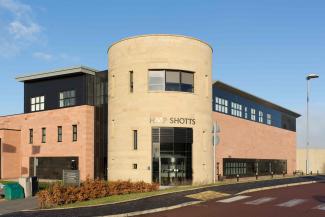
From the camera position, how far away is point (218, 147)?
45344mm

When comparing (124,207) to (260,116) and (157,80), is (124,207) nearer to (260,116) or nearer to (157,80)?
(157,80)

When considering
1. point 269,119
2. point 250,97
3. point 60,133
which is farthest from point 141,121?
point 269,119

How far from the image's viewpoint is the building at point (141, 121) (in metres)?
31.2

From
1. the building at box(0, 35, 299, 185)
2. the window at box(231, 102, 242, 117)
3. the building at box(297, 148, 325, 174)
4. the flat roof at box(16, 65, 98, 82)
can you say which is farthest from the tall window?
the building at box(297, 148, 325, 174)

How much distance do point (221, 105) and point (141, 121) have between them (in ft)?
58.5

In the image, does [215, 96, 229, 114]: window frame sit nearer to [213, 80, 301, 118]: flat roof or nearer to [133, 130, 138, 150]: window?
[213, 80, 301, 118]: flat roof

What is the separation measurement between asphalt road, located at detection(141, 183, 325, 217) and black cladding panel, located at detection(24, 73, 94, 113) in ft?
70.9

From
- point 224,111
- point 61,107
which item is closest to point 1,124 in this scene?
point 61,107

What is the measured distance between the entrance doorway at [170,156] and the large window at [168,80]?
10.3 feet

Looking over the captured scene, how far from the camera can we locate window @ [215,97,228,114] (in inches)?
1817

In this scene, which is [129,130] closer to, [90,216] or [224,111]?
[90,216]

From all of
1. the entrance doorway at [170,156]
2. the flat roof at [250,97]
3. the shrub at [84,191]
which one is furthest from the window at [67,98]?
the shrub at [84,191]

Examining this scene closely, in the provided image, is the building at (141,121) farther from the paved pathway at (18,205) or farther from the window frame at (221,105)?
the paved pathway at (18,205)

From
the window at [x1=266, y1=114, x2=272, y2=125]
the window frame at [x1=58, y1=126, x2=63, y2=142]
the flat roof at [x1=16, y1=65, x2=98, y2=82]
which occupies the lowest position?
the window frame at [x1=58, y1=126, x2=63, y2=142]
